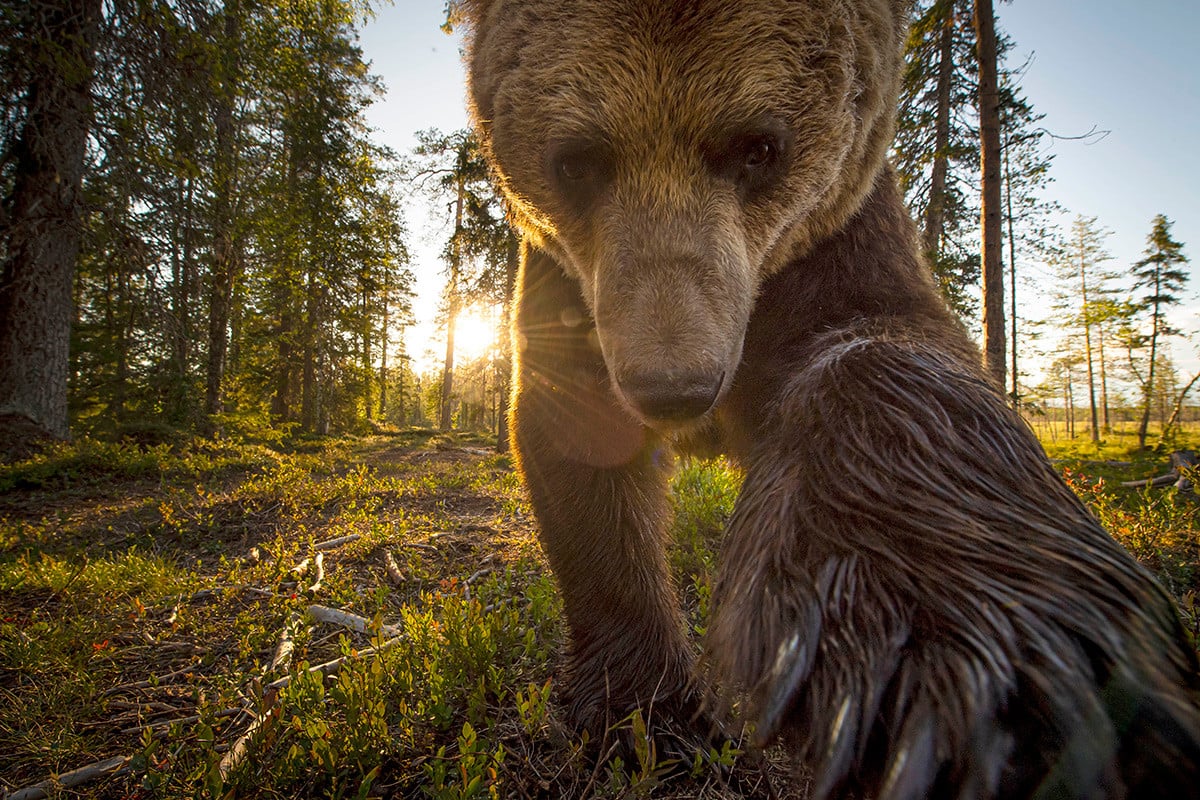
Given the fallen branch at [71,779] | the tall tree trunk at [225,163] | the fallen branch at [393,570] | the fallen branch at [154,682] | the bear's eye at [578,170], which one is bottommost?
the fallen branch at [154,682]

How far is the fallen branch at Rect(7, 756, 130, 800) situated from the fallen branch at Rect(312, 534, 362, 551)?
211cm

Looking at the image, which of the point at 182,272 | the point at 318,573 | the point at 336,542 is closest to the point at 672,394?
the point at 318,573

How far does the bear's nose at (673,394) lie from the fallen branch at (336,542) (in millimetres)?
3174

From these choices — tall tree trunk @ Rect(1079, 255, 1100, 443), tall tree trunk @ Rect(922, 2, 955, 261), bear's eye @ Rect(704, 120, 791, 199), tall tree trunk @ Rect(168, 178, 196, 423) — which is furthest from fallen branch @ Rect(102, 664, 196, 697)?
tall tree trunk @ Rect(1079, 255, 1100, 443)

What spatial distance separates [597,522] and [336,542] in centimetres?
272

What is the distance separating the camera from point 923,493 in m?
0.97

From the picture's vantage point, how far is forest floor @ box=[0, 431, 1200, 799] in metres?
1.36

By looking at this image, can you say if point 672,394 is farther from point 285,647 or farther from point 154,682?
point 154,682

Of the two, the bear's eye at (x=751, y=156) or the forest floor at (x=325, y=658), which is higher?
the bear's eye at (x=751, y=156)

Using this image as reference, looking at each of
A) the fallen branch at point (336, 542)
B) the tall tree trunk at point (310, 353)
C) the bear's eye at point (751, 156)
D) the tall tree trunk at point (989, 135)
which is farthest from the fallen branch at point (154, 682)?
the tall tree trunk at point (310, 353)

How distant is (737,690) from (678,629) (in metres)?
0.80

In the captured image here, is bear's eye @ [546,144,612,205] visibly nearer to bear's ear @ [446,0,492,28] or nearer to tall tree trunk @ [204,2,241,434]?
bear's ear @ [446,0,492,28]

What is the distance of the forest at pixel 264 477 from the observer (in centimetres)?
150

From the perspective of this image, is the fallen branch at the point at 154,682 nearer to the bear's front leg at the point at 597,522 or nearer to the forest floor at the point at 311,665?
the forest floor at the point at 311,665
